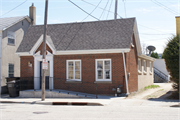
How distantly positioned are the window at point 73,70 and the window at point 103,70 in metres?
1.53

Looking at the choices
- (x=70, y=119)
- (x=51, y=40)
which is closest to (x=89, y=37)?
(x=51, y=40)

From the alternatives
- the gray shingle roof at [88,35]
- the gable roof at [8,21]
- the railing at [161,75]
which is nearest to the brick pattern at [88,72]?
the gray shingle roof at [88,35]

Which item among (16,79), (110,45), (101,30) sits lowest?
(16,79)

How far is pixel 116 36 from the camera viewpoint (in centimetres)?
1738

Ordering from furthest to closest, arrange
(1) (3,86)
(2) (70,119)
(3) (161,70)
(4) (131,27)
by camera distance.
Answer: (3) (161,70) < (1) (3,86) < (4) (131,27) < (2) (70,119)

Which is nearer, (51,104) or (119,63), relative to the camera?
(51,104)

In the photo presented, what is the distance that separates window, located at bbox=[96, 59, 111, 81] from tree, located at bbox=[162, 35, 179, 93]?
4367mm

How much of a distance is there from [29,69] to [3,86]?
3324 millimetres

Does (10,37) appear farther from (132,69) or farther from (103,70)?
(132,69)

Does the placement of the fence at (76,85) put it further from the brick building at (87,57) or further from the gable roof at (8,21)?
the gable roof at (8,21)

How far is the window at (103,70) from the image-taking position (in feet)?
55.8

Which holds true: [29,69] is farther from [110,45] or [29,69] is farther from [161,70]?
[161,70]

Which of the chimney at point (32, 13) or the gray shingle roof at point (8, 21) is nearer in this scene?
the gray shingle roof at point (8, 21)

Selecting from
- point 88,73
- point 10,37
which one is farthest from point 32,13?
point 88,73
